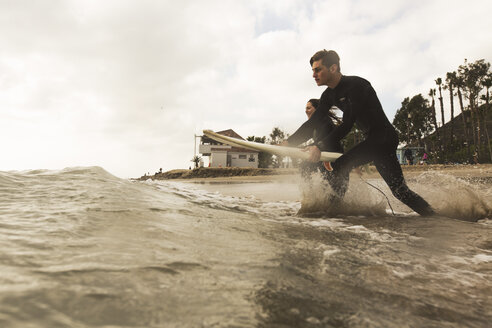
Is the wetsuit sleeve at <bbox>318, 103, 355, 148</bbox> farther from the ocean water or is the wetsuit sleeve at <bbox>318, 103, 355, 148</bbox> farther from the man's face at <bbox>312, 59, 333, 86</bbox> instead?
the ocean water

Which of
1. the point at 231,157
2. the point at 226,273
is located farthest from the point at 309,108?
the point at 231,157

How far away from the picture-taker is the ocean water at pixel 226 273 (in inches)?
39.9

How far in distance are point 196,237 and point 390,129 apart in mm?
3107

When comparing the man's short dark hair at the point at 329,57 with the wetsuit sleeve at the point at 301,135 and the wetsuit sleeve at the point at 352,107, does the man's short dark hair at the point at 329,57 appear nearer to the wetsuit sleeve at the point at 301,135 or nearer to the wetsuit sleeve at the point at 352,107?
the wetsuit sleeve at the point at 352,107

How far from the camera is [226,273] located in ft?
4.75

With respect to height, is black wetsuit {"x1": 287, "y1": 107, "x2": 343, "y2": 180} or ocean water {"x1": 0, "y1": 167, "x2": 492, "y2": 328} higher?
black wetsuit {"x1": 287, "y1": 107, "x2": 343, "y2": 180}

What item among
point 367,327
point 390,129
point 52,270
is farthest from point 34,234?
point 390,129

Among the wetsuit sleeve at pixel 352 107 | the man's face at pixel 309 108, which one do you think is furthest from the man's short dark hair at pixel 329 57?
the man's face at pixel 309 108

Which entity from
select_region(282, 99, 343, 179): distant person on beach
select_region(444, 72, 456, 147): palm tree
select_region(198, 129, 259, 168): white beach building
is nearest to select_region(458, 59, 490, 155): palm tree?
select_region(444, 72, 456, 147): palm tree

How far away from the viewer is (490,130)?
59.8 m

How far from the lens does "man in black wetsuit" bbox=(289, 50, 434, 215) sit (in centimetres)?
375

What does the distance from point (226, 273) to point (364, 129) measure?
10.6 ft

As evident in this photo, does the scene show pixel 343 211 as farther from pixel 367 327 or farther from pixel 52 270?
pixel 52 270

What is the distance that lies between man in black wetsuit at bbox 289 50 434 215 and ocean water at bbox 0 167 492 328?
3.15ft
